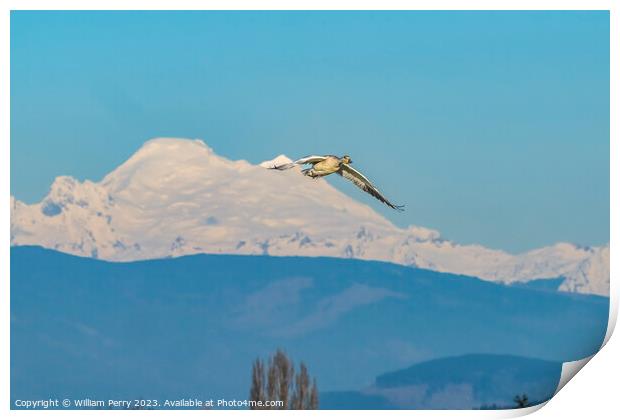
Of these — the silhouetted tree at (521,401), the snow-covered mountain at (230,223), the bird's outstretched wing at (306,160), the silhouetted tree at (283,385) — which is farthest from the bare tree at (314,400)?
the bird's outstretched wing at (306,160)

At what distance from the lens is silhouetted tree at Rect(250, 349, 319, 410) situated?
60.5ft

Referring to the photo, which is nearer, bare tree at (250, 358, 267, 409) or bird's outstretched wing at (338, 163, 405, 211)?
bare tree at (250, 358, 267, 409)

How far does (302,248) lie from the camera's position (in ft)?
62.2

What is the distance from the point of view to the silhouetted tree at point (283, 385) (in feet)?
60.5

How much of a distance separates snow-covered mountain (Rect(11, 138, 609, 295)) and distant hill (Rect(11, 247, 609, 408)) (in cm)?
14

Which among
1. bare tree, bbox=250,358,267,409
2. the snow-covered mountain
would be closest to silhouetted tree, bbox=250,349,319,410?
bare tree, bbox=250,358,267,409

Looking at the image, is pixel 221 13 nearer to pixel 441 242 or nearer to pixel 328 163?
pixel 328 163

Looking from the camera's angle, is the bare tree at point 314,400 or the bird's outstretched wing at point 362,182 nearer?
the bare tree at point 314,400

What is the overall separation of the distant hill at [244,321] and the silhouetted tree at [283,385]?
0.10 m

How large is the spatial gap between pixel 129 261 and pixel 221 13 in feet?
8.39

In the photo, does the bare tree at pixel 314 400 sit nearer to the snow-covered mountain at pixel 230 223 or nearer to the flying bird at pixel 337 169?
the snow-covered mountain at pixel 230 223

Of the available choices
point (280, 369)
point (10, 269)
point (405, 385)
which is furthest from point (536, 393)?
point (10, 269)

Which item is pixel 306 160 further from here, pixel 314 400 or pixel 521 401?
pixel 521 401

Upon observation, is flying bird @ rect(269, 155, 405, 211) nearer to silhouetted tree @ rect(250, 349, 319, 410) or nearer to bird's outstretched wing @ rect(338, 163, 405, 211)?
bird's outstretched wing @ rect(338, 163, 405, 211)
